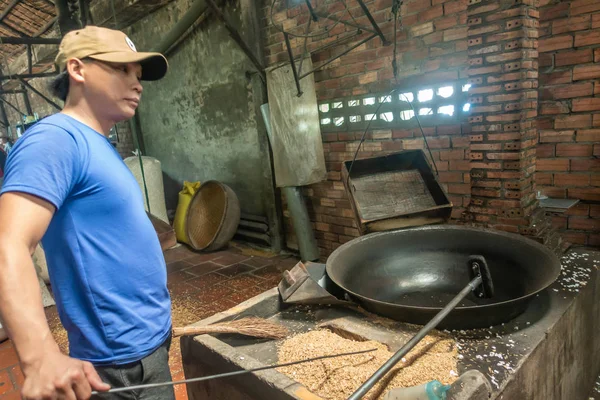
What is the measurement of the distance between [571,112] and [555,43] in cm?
58

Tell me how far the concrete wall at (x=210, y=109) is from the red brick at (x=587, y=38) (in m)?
3.36

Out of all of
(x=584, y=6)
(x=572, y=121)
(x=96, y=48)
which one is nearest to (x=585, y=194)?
(x=572, y=121)

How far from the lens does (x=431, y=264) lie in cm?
263

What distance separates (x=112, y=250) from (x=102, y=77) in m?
0.61

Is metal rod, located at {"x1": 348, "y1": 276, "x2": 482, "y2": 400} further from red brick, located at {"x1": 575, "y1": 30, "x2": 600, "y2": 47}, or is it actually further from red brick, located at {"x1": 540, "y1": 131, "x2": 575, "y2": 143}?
red brick, located at {"x1": 575, "y1": 30, "x2": 600, "y2": 47}

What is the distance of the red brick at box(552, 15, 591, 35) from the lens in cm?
317

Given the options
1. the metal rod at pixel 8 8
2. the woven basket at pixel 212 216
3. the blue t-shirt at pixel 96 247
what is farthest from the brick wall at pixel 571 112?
the metal rod at pixel 8 8

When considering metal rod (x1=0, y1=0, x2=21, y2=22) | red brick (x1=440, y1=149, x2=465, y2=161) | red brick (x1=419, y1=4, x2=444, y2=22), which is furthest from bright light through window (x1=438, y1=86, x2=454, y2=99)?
metal rod (x1=0, y1=0, x2=21, y2=22)

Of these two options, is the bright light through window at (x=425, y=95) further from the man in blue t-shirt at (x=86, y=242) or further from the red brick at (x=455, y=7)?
the man in blue t-shirt at (x=86, y=242)

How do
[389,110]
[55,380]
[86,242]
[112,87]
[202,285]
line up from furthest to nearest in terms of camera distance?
1. [202,285]
2. [389,110]
3. [112,87]
4. [86,242]
5. [55,380]

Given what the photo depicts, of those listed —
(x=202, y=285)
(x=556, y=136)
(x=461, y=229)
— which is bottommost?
(x=202, y=285)

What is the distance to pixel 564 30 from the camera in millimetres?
3285

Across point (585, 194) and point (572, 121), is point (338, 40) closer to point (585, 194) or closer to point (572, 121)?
point (572, 121)

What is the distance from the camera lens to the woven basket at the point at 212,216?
18.8ft
